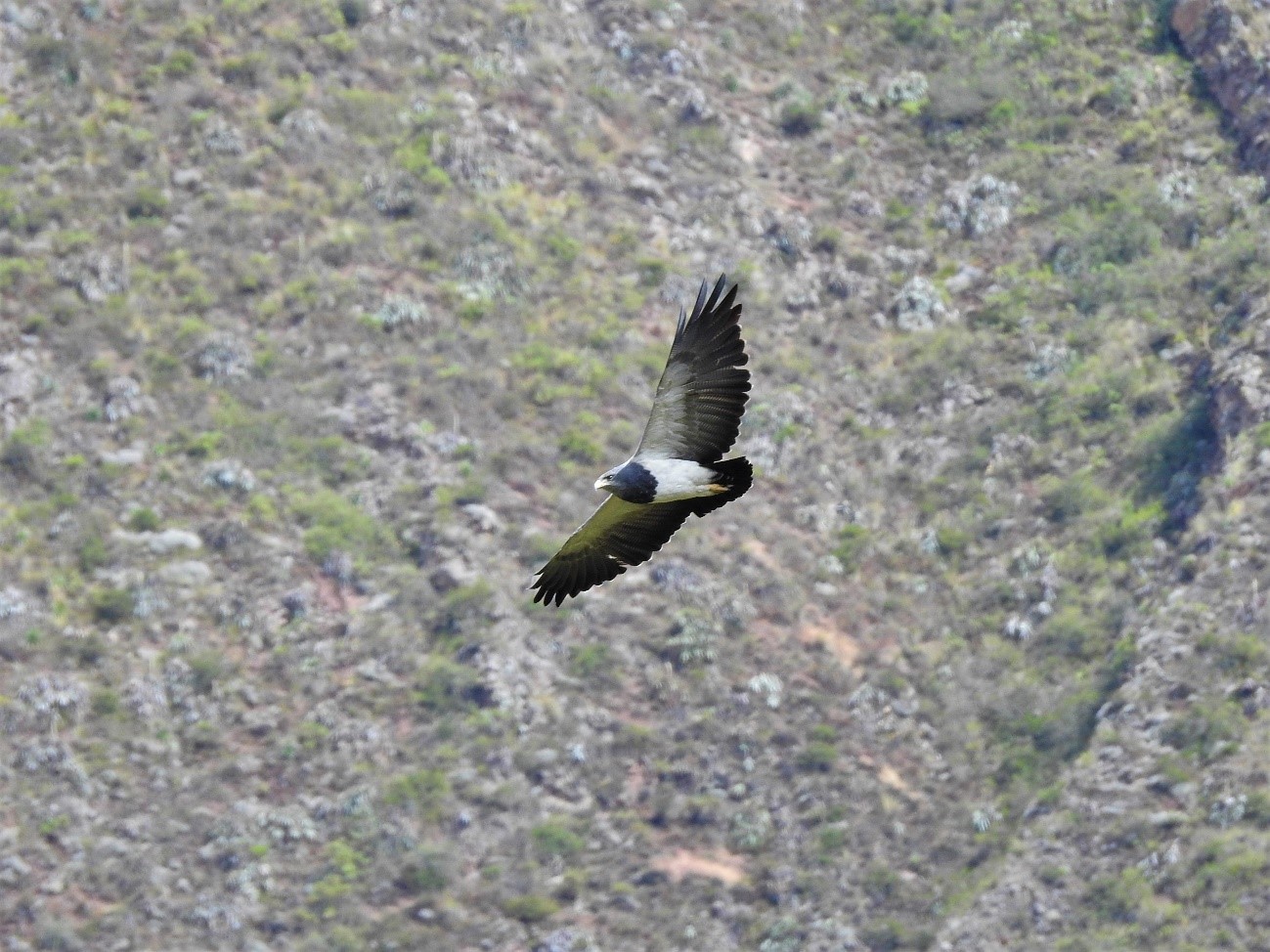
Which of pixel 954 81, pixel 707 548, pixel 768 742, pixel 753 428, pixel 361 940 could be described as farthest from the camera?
pixel 954 81

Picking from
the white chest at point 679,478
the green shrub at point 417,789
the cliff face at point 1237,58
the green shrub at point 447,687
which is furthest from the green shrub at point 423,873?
the cliff face at point 1237,58

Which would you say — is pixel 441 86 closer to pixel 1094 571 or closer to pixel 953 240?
pixel 953 240

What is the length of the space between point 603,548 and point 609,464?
13625mm

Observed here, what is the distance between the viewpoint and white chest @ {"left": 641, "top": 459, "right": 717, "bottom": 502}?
43.2ft

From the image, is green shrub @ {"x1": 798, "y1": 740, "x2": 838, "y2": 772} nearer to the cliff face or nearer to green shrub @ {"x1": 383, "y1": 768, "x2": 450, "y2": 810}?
green shrub @ {"x1": 383, "y1": 768, "x2": 450, "y2": 810}

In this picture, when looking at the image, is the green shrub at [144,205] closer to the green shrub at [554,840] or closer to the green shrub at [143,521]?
the green shrub at [143,521]

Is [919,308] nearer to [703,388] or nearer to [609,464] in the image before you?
[609,464]

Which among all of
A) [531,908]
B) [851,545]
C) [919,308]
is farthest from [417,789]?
[919,308]

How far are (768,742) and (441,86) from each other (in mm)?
12459

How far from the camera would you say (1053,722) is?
85.6 feet

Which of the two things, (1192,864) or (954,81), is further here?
(954,81)

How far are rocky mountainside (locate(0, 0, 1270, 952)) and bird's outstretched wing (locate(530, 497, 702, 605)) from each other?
9709 millimetres

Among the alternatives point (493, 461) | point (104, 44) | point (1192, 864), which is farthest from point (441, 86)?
point (1192, 864)

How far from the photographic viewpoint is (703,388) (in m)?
13.3
